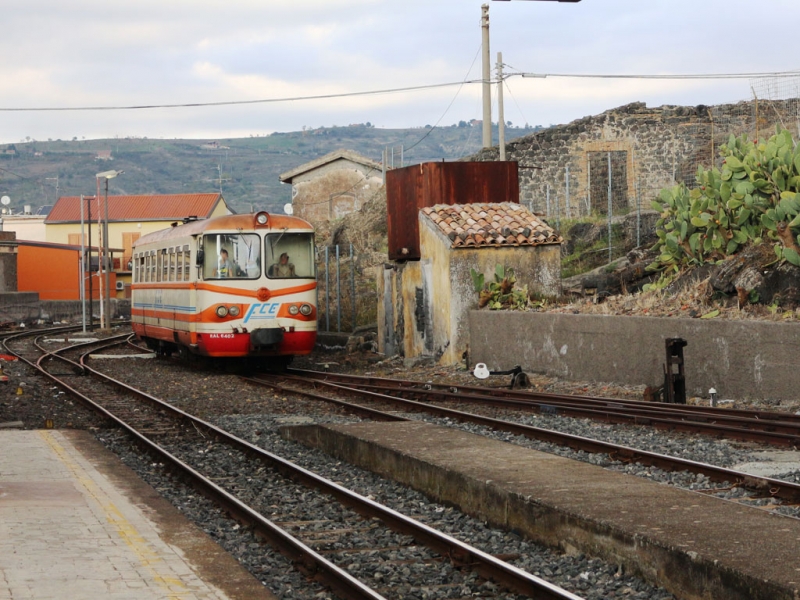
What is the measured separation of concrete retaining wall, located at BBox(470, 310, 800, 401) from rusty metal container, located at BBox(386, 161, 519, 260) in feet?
11.5

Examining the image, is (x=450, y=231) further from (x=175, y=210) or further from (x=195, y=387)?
(x=175, y=210)

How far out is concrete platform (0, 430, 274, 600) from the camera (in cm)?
639

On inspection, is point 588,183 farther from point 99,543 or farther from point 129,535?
point 99,543


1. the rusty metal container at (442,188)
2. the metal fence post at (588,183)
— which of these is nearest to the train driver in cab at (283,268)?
the rusty metal container at (442,188)

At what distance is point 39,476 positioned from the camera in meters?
10.3

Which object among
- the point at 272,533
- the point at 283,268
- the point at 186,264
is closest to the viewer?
the point at 272,533

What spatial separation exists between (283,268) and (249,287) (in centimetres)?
78

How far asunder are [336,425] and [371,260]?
81.1ft

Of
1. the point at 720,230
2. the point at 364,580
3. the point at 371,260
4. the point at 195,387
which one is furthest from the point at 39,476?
the point at 371,260

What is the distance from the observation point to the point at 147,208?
94.4 meters

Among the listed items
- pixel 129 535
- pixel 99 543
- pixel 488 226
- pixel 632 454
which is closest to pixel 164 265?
pixel 488 226

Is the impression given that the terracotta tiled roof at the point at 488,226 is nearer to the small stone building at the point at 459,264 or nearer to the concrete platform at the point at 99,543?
the small stone building at the point at 459,264

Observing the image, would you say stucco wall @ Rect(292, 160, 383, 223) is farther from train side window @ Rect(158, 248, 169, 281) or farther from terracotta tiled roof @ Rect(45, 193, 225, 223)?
terracotta tiled roof @ Rect(45, 193, 225, 223)

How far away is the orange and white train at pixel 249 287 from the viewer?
2123 cm
